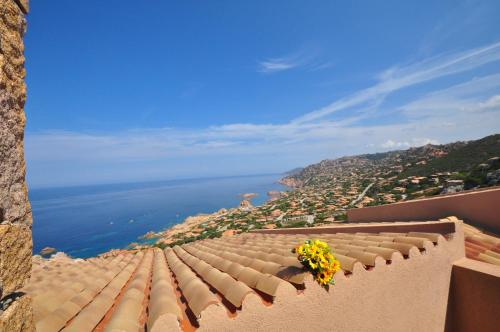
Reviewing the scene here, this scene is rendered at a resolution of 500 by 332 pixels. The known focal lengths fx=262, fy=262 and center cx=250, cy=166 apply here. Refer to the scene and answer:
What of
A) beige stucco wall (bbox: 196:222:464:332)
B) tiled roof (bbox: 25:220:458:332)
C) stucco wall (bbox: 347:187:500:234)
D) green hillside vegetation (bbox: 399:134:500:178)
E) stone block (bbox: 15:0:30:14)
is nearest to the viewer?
stone block (bbox: 15:0:30:14)

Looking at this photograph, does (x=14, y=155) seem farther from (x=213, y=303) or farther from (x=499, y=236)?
(x=499, y=236)

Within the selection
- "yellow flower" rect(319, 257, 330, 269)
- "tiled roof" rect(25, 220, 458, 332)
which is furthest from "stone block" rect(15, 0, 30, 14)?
"yellow flower" rect(319, 257, 330, 269)

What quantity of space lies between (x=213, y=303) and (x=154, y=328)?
618mm

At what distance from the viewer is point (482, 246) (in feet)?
20.1

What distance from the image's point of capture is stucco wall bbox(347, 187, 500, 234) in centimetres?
776

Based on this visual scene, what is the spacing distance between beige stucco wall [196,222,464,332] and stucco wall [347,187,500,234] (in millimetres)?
3778

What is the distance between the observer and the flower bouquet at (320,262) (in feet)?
11.5

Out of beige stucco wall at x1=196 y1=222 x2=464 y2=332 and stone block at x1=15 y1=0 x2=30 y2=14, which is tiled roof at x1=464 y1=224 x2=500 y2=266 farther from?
stone block at x1=15 y1=0 x2=30 y2=14

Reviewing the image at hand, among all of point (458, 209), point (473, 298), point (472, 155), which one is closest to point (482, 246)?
point (473, 298)

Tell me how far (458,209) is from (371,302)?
679cm

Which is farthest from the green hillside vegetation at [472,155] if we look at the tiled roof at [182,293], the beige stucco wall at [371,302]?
the tiled roof at [182,293]

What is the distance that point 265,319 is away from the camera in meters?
3.00

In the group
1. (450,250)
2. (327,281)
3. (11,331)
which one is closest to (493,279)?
(450,250)

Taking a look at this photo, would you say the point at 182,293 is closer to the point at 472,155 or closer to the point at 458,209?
the point at 458,209
